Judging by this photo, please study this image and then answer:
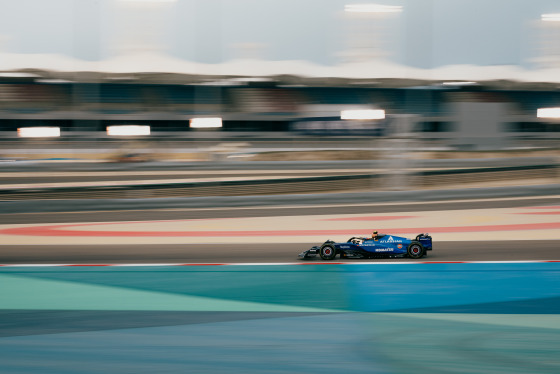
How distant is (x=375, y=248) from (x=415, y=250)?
514mm

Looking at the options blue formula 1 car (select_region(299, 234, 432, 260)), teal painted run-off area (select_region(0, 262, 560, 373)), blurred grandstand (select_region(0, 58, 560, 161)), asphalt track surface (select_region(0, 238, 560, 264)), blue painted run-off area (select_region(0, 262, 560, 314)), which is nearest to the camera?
teal painted run-off area (select_region(0, 262, 560, 373))

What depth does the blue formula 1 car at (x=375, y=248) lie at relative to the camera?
7.00m

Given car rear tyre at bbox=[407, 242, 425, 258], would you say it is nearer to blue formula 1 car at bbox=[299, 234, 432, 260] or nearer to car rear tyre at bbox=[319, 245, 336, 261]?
blue formula 1 car at bbox=[299, 234, 432, 260]

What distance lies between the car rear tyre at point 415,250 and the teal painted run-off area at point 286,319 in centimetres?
35

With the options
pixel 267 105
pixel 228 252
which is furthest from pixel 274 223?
pixel 267 105

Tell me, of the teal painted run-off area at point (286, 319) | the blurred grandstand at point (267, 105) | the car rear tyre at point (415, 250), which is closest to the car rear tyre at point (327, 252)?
the teal painted run-off area at point (286, 319)

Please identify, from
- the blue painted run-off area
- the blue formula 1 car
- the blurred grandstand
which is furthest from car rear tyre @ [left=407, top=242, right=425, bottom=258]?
the blurred grandstand

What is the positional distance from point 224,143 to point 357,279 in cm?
1771

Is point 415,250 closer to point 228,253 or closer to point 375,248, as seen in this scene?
point 375,248

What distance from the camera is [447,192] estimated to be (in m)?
14.3

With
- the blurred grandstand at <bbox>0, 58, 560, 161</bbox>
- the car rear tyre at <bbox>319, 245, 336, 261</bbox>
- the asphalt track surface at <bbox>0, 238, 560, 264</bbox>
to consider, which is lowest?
the asphalt track surface at <bbox>0, 238, 560, 264</bbox>

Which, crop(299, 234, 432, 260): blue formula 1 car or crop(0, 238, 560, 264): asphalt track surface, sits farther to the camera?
crop(0, 238, 560, 264): asphalt track surface

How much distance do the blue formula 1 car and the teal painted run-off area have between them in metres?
0.25

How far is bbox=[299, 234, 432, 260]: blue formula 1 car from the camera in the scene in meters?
7.00
